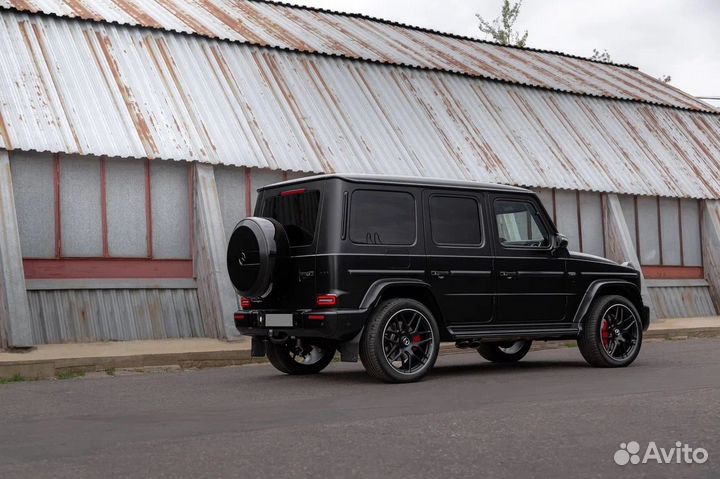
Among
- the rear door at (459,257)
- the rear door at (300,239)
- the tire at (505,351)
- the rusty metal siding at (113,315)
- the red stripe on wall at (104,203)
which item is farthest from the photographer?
the red stripe on wall at (104,203)

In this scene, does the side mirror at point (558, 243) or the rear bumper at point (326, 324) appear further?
the side mirror at point (558, 243)

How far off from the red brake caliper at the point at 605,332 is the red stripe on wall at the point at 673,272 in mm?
10922

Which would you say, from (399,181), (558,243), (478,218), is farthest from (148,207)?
(558,243)

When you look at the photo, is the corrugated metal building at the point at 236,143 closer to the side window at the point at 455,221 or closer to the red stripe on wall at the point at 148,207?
the red stripe on wall at the point at 148,207

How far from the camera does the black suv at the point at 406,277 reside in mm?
9523

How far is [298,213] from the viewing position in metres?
9.95

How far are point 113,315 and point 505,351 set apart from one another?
6.10 metres

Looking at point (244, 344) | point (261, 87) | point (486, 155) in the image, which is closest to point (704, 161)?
point (486, 155)

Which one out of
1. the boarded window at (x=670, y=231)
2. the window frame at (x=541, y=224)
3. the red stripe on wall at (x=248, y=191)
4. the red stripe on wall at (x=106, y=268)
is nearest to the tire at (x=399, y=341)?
the window frame at (x=541, y=224)

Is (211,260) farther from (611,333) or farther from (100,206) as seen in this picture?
(611,333)

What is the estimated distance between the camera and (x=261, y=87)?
18.0 m

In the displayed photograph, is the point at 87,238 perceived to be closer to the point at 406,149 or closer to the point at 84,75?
the point at 84,75

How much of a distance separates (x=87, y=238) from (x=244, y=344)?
3.06 m

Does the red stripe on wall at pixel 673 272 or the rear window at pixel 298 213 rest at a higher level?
the rear window at pixel 298 213
